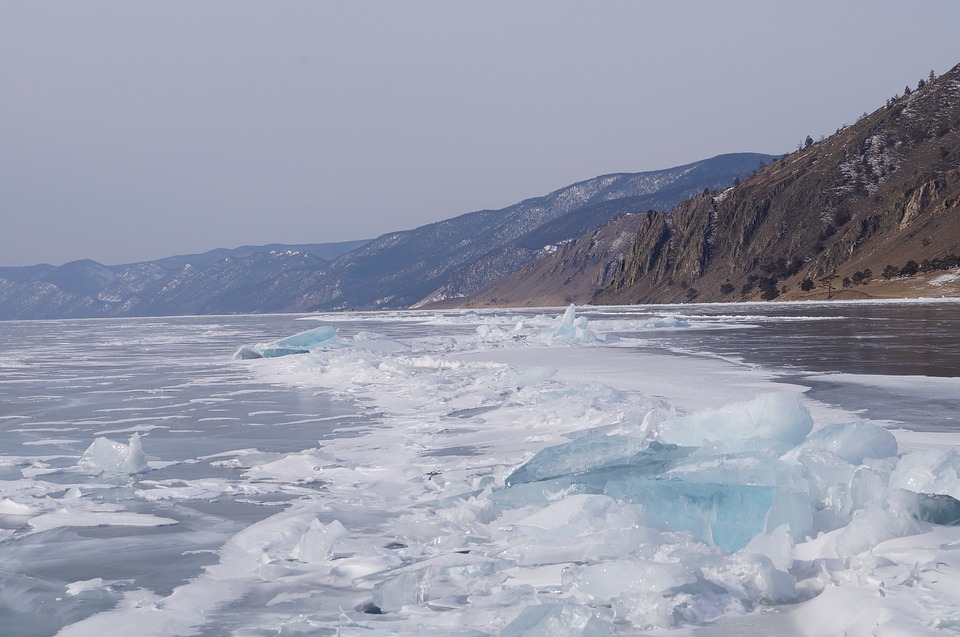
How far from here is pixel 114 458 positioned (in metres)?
9.32

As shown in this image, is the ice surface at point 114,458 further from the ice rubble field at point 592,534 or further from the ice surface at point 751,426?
the ice surface at point 751,426

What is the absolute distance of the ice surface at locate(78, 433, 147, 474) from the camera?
925cm

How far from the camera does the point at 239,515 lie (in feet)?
23.7

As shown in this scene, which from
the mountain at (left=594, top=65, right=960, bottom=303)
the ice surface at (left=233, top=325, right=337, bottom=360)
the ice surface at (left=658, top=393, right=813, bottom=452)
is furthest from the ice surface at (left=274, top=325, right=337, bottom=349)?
the mountain at (left=594, top=65, right=960, bottom=303)

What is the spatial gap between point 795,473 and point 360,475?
14.5ft

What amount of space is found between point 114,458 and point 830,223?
133199mm

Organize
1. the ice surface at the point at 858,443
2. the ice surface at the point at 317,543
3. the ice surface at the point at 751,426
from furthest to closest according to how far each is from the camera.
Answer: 1. the ice surface at the point at 751,426
2. the ice surface at the point at 858,443
3. the ice surface at the point at 317,543

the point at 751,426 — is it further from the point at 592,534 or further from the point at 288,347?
the point at 288,347

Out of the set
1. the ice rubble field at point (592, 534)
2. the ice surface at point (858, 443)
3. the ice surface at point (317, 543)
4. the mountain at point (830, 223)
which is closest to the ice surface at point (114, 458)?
the ice rubble field at point (592, 534)

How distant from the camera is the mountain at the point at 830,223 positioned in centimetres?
10026

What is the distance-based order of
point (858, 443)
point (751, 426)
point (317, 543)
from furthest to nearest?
point (751, 426)
point (858, 443)
point (317, 543)

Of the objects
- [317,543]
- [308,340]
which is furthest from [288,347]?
[317,543]

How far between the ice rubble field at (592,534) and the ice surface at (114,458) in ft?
→ 0.07

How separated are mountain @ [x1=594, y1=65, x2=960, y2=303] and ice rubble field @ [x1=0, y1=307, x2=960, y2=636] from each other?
8172 cm
